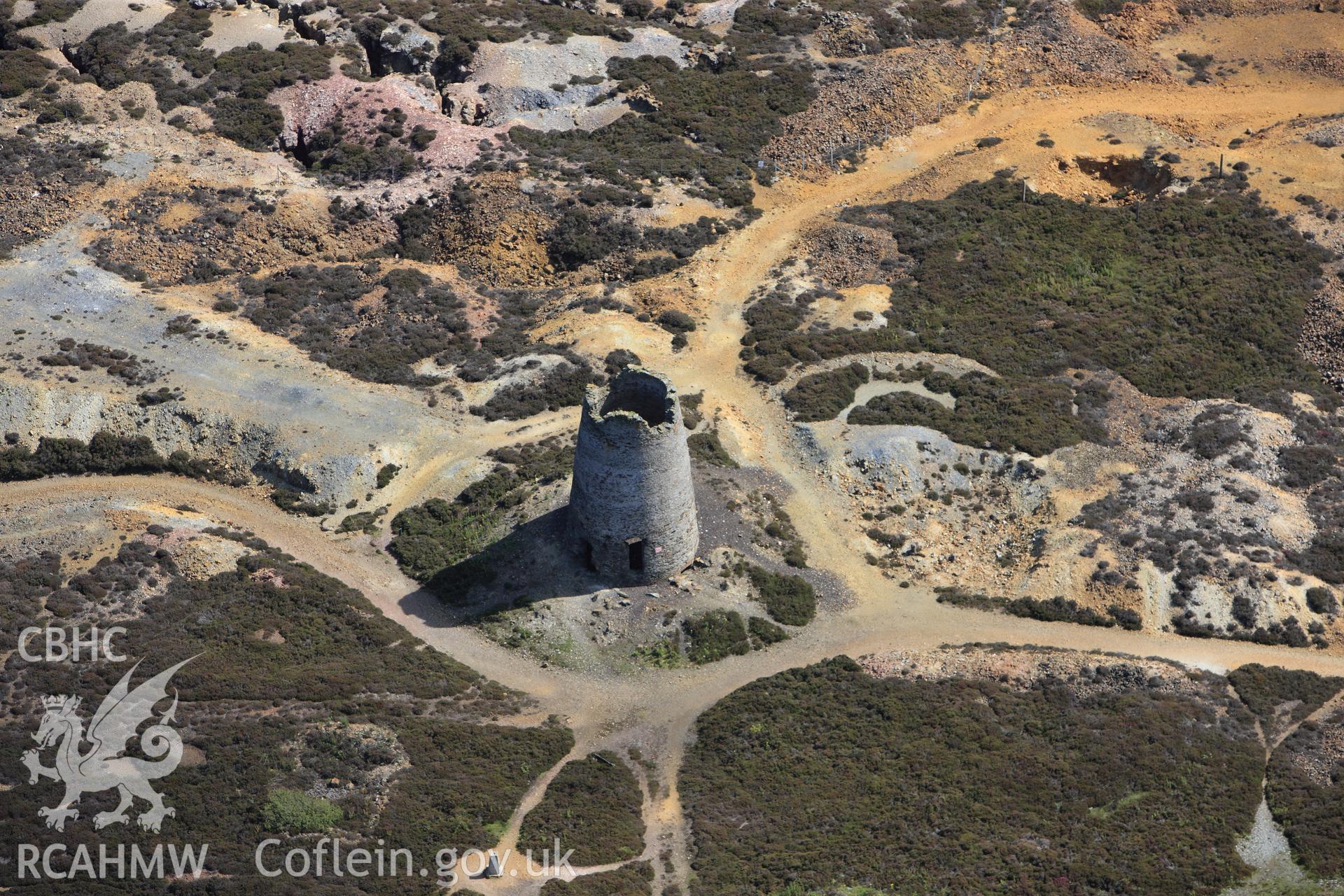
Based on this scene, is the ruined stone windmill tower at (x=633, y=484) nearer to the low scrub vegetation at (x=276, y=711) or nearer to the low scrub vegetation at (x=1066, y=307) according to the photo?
the low scrub vegetation at (x=276, y=711)

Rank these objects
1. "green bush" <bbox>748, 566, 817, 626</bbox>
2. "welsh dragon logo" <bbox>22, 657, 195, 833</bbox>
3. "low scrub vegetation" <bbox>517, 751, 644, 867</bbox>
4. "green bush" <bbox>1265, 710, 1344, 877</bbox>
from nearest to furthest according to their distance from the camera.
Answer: "welsh dragon logo" <bbox>22, 657, 195, 833</bbox>
"green bush" <bbox>1265, 710, 1344, 877</bbox>
"low scrub vegetation" <bbox>517, 751, 644, 867</bbox>
"green bush" <bbox>748, 566, 817, 626</bbox>

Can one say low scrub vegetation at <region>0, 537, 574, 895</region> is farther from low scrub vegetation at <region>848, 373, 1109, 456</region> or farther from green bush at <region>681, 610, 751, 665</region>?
low scrub vegetation at <region>848, 373, 1109, 456</region>

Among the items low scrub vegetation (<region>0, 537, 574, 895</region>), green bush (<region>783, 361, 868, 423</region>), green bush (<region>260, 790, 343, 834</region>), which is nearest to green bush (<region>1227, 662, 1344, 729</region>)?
green bush (<region>783, 361, 868, 423</region>)

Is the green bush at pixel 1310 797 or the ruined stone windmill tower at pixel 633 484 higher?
the ruined stone windmill tower at pixel 633 484

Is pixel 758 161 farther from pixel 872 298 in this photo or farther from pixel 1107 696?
pixel 1107 696

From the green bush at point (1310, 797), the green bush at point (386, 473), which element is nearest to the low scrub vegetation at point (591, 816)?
the green bush at point (386, 473)

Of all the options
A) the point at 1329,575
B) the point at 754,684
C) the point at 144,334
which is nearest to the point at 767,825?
the point at 754,684

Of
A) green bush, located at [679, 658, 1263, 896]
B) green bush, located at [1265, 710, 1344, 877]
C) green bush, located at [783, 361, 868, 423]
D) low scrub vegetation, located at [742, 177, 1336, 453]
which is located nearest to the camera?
green bush, located at [679, 658, 1263, 896]
